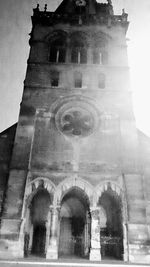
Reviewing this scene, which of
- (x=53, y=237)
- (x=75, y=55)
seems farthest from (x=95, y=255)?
(x=75, y=55)

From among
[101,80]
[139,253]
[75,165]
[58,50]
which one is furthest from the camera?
[58,50]

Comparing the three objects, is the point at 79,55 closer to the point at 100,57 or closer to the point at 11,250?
the point at 100,57

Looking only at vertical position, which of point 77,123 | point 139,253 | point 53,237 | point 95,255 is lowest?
point 95,255

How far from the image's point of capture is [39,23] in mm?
21562

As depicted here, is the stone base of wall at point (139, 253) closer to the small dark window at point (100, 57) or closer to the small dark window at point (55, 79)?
the small dark window at point (55, 79)

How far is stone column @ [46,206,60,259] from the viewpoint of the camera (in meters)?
13.6

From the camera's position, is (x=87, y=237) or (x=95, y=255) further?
(x=87, y=237)

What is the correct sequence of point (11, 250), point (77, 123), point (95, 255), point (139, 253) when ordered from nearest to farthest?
point (11, 250) < point (139, 253) < point (95, 255) < point (77, 123)

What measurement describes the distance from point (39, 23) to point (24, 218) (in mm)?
15151

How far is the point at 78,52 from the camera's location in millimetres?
20719

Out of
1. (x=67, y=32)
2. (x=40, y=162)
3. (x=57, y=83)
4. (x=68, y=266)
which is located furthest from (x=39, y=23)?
(x=68, y=266)

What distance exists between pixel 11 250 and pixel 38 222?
9.06ft

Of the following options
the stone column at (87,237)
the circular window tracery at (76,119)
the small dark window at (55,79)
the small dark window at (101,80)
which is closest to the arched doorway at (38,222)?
the stone column at (87,237)

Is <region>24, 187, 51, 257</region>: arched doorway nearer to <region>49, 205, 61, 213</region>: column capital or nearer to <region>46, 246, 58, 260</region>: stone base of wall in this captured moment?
<region>49, 205, 61, 213</region>: column capital
